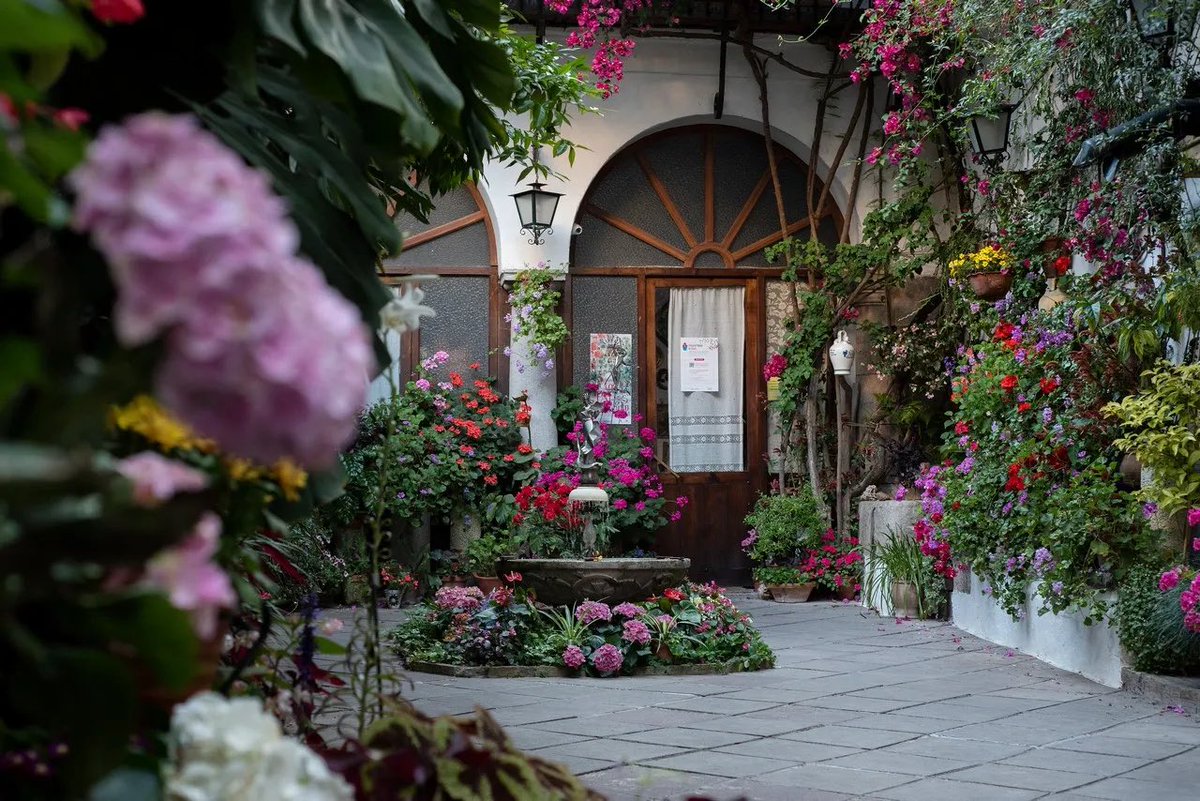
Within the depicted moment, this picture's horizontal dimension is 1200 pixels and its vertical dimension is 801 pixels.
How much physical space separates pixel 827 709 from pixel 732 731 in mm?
659

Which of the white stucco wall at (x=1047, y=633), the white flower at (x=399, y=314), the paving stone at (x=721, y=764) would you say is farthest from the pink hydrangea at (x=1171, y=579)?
the white flower at (x=399, y=314)

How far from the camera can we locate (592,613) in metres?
6.67

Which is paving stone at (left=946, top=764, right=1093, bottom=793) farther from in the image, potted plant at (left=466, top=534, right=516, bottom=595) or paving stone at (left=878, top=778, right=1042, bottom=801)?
potted plant at (left=466, top=534, right=516, bottom=595)

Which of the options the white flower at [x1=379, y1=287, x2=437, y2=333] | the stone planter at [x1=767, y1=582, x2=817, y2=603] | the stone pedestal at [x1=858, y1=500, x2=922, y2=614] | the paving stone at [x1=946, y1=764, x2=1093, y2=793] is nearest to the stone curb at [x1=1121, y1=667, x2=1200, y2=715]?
the paving stone at [x1=946, y1=764, x2=1093, y2=793]

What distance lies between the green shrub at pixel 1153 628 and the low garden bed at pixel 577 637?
168cm

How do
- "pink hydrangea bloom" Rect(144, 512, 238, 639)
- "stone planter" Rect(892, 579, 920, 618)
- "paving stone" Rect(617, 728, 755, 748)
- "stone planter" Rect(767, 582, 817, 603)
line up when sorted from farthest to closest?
"stone planter" Rect(767, 582, 817, 603) → "stone planter" Rect(892, 579, 920, 618) → "paving stone" Rect(617, 728, 755, 748) → "pink hydrangea bloom" Rect(144, 512, 238, 639)

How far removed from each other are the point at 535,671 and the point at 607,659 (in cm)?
35

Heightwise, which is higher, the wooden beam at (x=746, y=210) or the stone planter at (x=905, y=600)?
the wooden beam at (x=746, y=210)

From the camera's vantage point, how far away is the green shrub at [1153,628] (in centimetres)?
538

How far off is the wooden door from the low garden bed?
3449mm

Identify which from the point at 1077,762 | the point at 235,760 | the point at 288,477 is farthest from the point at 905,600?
the point at 235,760

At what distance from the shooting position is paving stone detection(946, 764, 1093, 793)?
3873 mm

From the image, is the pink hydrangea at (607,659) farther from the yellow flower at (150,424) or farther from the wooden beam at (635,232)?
the yellow flower at (150,424)

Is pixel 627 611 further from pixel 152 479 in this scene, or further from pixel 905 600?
pixel 152 479
